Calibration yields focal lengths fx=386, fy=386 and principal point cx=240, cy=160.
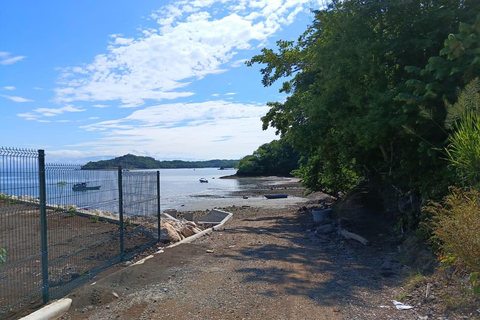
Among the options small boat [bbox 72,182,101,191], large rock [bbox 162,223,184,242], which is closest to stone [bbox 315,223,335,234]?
large rock [bbox 162,223,184,242]

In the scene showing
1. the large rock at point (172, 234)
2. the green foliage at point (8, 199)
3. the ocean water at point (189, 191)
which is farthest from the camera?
the ocean water at point (189, 191)

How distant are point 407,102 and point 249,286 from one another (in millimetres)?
5322

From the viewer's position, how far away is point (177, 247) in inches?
372

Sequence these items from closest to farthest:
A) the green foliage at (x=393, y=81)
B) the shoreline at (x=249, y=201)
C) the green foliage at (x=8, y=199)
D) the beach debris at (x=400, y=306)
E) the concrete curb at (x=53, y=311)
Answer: the concrete curb at (x=53, y=311) → the green foliage at (x=8, y=199) → the beach debris at (x=400, y=306) → the green foliage at (x=393, y=81) → the shoreline at (x=249, y=201)

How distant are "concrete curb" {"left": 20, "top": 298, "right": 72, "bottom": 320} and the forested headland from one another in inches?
210

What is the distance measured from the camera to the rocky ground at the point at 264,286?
524cm

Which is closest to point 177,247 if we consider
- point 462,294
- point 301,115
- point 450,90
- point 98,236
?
point 98,236

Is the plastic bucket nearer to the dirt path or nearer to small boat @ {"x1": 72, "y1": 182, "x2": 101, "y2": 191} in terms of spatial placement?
the dirt path

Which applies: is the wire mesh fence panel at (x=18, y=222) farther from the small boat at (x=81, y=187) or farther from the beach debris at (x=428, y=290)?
the beach debris at (x=428, y=290)

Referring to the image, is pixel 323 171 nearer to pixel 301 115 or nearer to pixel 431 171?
pixel 301 115

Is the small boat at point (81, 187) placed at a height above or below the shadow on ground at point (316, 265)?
above

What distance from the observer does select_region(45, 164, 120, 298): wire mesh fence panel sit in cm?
619

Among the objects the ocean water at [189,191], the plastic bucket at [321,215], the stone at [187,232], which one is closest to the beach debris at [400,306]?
the stone at [187,232]

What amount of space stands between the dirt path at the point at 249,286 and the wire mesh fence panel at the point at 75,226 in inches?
28.2
